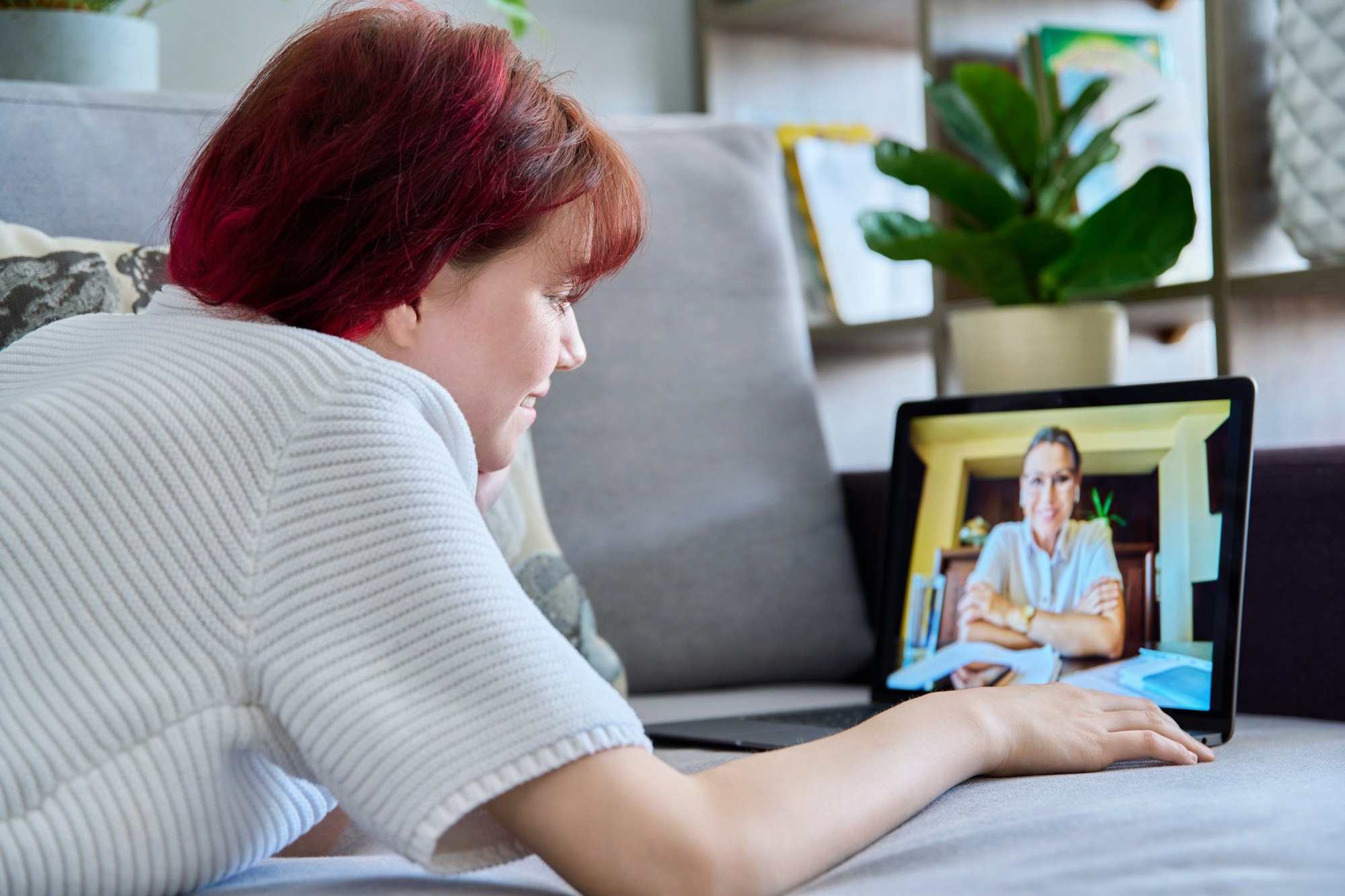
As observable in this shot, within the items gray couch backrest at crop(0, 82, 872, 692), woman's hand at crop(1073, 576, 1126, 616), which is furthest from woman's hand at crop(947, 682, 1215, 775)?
gray couch backrest at crop(0, 82, 872, 692)

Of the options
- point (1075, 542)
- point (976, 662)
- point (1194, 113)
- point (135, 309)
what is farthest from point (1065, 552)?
point (1194, 113)

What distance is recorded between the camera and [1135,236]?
1358 millimetres

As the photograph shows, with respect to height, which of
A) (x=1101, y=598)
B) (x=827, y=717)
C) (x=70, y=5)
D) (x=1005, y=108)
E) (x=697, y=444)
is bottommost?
(x=827, y=717)

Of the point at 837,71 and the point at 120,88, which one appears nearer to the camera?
the point at 120,88

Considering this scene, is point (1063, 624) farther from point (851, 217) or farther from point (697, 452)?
point (851, 217)

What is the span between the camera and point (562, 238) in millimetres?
776

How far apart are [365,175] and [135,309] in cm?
43

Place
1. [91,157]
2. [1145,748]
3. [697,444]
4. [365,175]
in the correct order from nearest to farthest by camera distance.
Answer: [365,175], [1145,748], [91,157], [697,444]

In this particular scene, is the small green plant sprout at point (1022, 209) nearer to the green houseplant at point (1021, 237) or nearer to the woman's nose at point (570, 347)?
the green houseplant at point (1021, 237)

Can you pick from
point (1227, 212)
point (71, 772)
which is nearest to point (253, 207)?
point (71, 772)

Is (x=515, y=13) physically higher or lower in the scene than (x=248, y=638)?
higher

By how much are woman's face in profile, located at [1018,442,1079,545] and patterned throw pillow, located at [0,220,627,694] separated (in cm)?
39

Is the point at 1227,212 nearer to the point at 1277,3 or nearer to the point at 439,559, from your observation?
the point at 1277,3

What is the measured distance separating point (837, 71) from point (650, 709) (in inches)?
51.8
